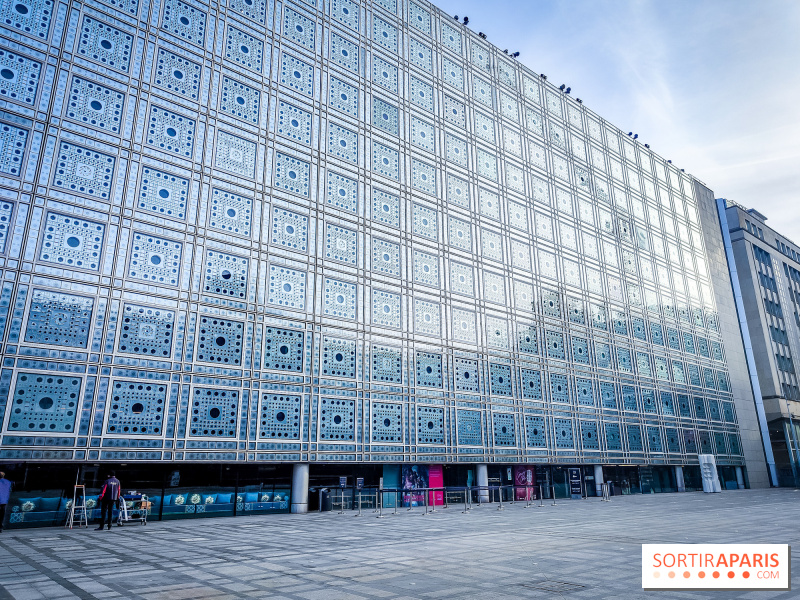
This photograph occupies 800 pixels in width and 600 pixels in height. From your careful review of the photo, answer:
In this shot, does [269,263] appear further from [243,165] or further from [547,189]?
[547,189]

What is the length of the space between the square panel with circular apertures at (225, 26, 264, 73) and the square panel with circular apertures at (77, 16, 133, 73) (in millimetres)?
4557

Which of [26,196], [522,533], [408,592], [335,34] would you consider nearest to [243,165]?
[26,196]

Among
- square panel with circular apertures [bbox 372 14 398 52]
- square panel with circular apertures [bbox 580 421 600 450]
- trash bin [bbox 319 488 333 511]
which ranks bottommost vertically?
trash bin [bbox 319 488 333 511]

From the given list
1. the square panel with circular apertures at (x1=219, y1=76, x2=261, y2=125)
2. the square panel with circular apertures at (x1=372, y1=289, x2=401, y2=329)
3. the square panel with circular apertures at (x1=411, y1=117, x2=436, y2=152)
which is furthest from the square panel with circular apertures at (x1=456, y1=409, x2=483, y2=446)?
the square panel with circular apertures at (x1=219, y1=76, x2=261, y2=125)

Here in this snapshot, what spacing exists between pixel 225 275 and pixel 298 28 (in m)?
14.4

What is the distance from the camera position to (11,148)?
19672mm

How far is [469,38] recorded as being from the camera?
3984cm

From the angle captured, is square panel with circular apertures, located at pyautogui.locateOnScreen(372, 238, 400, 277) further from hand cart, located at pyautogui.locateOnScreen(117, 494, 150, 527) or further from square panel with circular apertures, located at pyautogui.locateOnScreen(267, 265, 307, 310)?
hand cart, located at pyautogui.locateOnScreen(117, 494, 150, 527)

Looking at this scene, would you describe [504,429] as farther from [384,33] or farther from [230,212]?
[384,33]

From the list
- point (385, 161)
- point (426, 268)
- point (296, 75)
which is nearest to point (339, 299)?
point (426, 268)

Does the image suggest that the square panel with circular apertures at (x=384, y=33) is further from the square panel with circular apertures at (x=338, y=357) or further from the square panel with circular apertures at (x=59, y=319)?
the square panel with circular apertures at (x=59, y=319)

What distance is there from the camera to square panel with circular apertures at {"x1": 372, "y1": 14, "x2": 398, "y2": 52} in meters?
33.5

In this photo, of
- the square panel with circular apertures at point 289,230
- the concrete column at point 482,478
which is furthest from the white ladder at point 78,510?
the concrete column at point 482,478

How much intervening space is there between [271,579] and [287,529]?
8.97 metres
